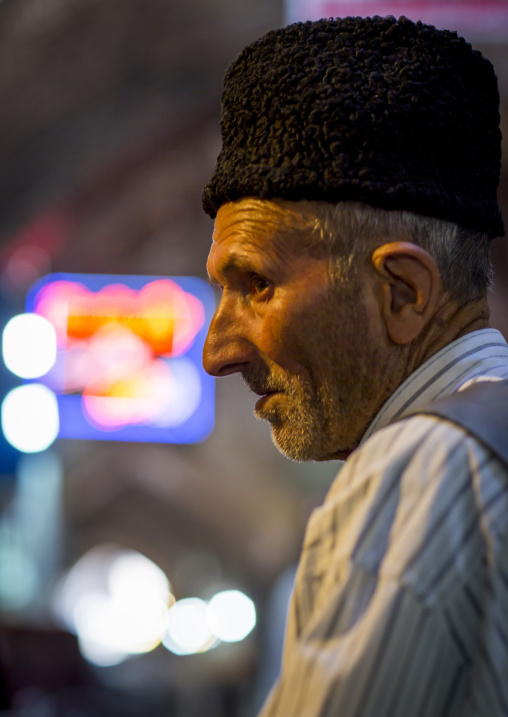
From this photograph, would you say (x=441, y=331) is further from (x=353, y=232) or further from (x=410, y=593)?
(x=410, y=593)

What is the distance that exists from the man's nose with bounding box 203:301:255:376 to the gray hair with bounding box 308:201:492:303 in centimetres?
17

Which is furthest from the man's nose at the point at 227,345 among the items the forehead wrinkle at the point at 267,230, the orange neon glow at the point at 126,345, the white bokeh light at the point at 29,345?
the orange neon glow at the point at 126,345

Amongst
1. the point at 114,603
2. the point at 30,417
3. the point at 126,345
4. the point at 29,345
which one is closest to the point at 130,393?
the point at 126,345

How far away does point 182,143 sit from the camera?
9.19 meters

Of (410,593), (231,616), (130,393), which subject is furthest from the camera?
(130,393)

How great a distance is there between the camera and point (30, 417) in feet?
22.8

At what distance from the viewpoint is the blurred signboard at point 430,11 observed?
4227 mm

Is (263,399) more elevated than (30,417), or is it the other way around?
(263,399)

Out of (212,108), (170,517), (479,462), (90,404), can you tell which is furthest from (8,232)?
(479,462)

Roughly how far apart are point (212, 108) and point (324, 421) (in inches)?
308

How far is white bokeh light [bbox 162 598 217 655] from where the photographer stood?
7.99m

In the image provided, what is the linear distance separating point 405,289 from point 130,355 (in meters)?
7.73

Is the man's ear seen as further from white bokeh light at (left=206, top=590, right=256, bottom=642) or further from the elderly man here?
white bokeh light at (left=206, top=590, right=256, bottom=642)

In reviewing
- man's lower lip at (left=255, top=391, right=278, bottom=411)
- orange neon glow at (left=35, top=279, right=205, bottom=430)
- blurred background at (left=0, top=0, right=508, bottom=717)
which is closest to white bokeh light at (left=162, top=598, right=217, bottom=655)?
blurred background at (left=0, top=0, right=508, bottom=717)
